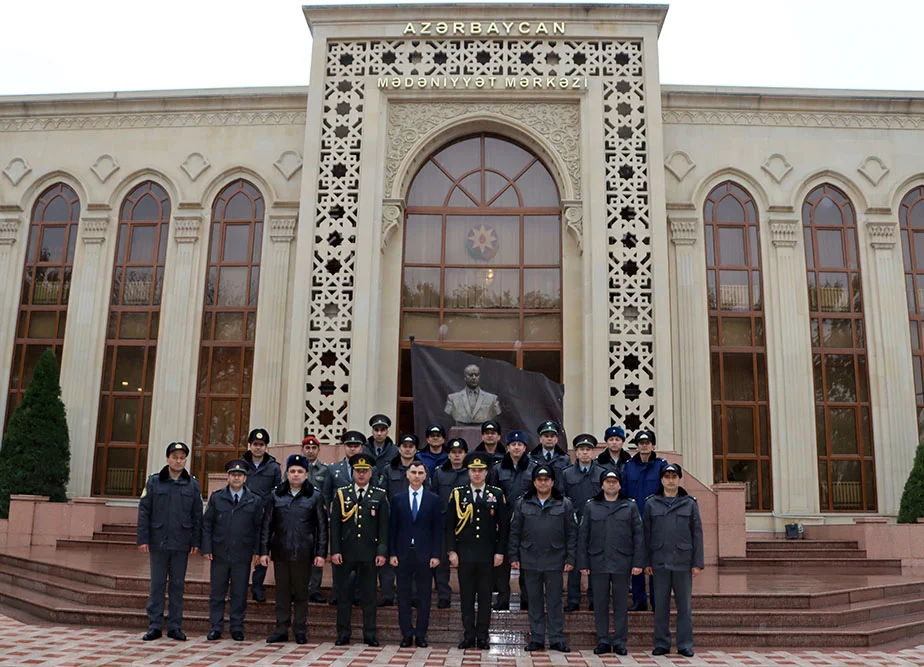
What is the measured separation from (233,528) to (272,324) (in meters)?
8.60

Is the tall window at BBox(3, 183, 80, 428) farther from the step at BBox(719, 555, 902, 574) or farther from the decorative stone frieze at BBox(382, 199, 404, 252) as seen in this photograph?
the step at BBox(719, 555, 902, 574)

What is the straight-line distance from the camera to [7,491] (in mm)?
14625

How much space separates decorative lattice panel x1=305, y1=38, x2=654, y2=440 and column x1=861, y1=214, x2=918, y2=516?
197 inches

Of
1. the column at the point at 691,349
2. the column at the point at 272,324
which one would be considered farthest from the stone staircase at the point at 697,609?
the column at the point at 272,324

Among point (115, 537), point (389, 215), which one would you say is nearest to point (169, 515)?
point (115, 537)

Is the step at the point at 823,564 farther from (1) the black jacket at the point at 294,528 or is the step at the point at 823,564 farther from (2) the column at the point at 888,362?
(1) the black jacket at the point at 294,528

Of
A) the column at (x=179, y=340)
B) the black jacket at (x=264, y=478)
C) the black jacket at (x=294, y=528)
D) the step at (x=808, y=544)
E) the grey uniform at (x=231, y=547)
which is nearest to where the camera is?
the black jacket at (x=294, y=528)

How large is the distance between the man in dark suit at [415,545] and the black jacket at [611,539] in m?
1.37

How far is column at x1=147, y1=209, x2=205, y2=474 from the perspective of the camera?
52.2 feet

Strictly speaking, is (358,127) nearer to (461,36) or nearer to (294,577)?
(461,36)

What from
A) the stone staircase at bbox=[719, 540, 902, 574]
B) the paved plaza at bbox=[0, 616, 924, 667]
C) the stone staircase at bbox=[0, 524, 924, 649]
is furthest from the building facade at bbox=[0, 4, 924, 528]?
the paved plaza at bbox=[0, 616, 924, 667]

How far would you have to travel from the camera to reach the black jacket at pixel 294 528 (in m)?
7.61

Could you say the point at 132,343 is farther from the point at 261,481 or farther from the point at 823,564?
the point at 823,564

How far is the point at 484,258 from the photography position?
627 inches
